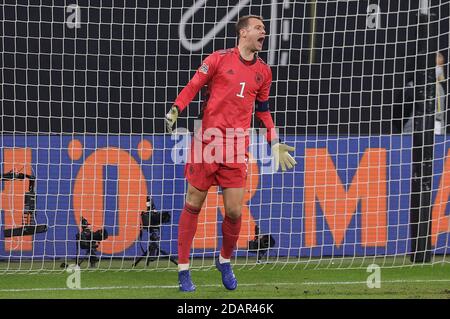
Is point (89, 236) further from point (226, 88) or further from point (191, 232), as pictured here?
point (226, 88)

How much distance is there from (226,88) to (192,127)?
3.03 m

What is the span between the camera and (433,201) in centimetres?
1042

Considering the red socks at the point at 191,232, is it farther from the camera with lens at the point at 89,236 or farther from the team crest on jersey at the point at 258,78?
the camera with lens at the point at 89,236

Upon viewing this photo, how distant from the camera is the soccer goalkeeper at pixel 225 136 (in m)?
7.79

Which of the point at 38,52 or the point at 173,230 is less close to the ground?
the point at 38,52

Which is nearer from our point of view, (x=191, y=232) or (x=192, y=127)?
(x=191, y=232)

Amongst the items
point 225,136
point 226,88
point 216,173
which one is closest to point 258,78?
point 226,88

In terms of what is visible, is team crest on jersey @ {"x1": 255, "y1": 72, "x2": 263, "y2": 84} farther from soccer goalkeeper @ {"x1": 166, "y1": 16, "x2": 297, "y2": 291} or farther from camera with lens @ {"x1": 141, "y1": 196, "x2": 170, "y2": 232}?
camera with lens @ {"x1": 141, "y1": 196, "x2": 170, "y2": 232}

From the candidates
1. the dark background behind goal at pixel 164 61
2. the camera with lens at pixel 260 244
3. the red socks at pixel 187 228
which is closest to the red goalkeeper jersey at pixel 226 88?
the red socks at pixel 187 228

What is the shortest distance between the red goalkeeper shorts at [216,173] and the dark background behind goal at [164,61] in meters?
2.87

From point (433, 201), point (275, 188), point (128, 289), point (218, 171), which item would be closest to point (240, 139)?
point (218, 171)

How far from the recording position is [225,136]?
7824 mm

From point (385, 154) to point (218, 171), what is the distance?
10.3ft
